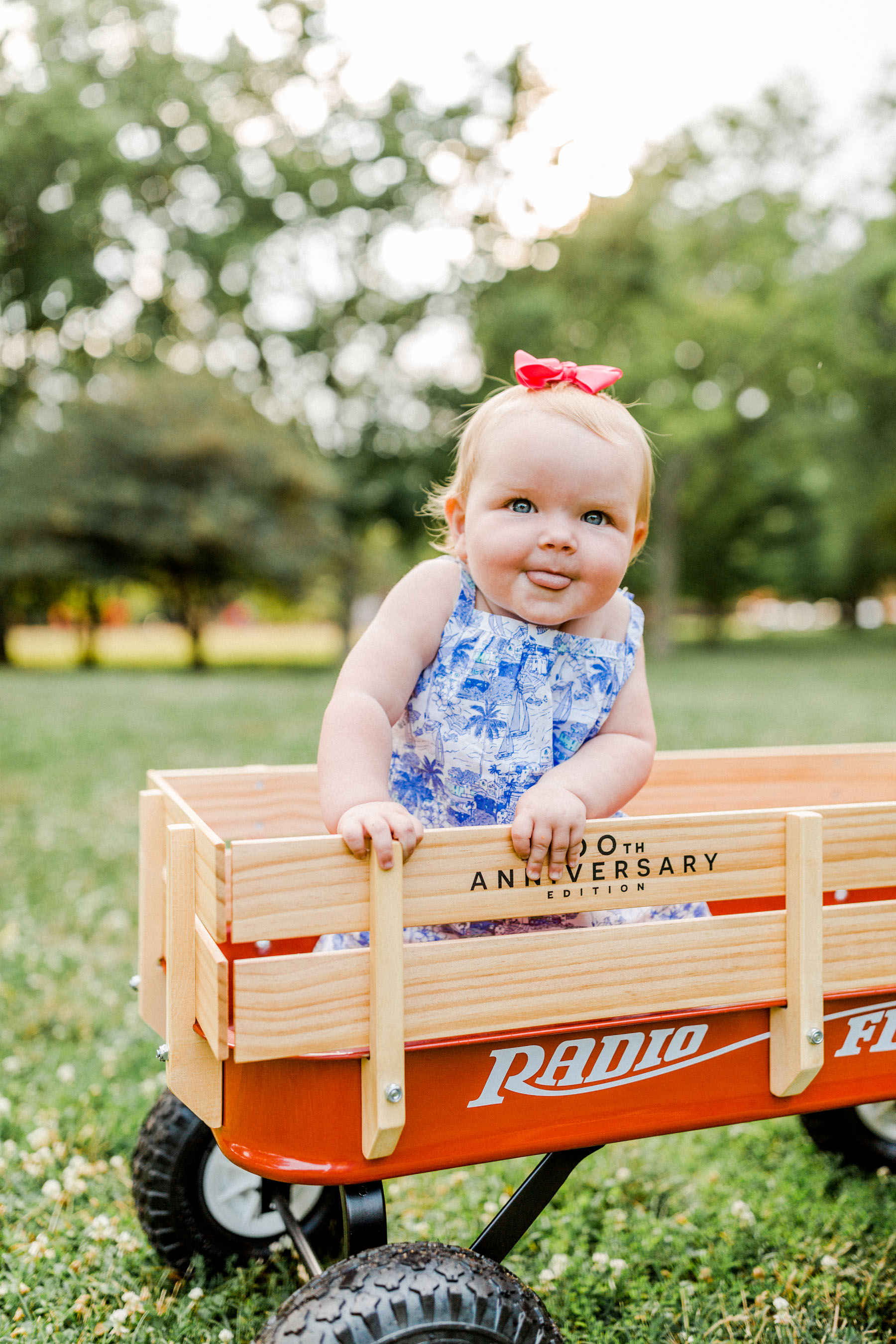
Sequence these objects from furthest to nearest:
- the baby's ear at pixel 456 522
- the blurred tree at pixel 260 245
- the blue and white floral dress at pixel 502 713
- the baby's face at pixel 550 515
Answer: the blurred tree at pixel 260 245 → the baby's ear at pixel 456 522 → the blue and white floral dress at pixel 502 713 → the baby's face at pixel 550 515

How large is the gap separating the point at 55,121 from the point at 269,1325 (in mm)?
17214

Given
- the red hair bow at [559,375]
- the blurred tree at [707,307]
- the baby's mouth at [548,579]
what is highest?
the blurred tree at [707,307]

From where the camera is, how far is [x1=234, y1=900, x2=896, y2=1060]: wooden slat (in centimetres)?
149

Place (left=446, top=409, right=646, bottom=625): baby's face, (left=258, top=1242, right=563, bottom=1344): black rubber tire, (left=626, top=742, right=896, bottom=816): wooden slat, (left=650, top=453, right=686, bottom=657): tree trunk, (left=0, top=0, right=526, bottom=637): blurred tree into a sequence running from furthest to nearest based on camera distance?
(left=650, top=453, right=686, bottom=657): tree trunk < (left=0, top=0, right=526, bottom=637): blurred tree < (left=626, top=742, right=896, bottom=816): wooden slat < (left=446, top=409, right=646, bottom=625): baby's face < (left=258, top=1242, right=563, bottom=1344): black rubber tire

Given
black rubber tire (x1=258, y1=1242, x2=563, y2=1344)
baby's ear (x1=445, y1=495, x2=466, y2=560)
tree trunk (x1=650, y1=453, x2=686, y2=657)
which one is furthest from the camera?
tree trunk (x1=650, y1=453, x2=686, y2=657)

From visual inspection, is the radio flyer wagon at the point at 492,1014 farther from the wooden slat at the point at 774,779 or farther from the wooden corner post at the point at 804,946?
the wooden slat at the point at 774,779

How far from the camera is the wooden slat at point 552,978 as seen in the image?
149cm

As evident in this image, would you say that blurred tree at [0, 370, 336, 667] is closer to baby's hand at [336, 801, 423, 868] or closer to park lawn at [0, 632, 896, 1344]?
park lawn at [0, 632, 896, 1344]

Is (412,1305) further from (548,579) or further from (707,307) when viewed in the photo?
(707,307)

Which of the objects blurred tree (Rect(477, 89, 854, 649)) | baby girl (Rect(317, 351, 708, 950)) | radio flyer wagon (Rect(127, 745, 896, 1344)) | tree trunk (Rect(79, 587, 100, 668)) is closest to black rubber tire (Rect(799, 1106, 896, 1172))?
radio flyer wagon (Rect(127, 745, 896, 1344))

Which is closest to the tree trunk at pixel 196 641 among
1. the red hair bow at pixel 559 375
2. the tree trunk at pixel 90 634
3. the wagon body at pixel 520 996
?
the tree trunk at pixel 90 634

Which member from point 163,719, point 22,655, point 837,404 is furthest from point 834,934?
point 22,655

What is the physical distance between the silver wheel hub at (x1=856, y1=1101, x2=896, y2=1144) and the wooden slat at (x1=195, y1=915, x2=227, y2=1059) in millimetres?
1949

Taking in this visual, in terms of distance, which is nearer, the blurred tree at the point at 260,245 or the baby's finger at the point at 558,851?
the baby's finger at the point at 558,851
